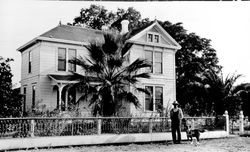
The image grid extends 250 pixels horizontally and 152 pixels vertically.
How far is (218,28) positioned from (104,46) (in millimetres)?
4515

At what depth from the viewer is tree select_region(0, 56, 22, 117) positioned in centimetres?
1120

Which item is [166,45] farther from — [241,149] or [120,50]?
[241,149]

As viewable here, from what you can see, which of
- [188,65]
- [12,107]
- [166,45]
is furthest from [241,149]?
[188,65]

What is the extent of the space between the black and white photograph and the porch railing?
0.03m

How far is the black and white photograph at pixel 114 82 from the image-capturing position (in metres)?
9.98

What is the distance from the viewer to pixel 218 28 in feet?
36.7

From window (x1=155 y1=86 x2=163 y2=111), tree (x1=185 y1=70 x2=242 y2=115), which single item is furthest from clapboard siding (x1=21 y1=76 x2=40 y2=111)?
tree (x1=185 y1=70 x2=242 y2=115)

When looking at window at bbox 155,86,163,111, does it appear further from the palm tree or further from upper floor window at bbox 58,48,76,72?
the palm tree

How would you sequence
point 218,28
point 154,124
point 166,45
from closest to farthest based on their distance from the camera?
point 218,28
point 154,124
point 166,45

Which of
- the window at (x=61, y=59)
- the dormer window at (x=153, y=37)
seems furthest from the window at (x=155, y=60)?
the window at (x=61, y=59)

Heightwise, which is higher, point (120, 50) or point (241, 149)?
point (120, 50)

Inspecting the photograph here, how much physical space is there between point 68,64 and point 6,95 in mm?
6848

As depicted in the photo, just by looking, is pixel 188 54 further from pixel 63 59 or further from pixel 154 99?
pixel 63 59

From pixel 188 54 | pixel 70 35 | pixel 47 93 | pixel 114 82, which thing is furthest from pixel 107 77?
pixel 188 54
